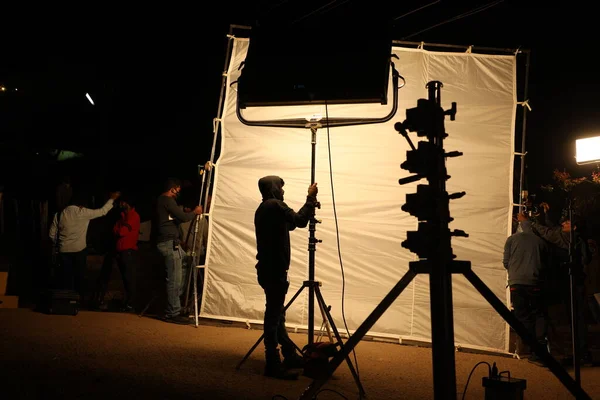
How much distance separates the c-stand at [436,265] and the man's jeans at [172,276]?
466 centimetres

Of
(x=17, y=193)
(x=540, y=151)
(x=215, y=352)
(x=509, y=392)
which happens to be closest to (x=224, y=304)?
(x=215, y=352)

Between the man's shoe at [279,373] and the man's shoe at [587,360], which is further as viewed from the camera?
the man's shoe at [587,360]

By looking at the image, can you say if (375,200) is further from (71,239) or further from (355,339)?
(71,239)

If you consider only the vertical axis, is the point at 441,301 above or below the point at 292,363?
above

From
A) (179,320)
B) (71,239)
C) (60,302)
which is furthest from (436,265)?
(71,239)

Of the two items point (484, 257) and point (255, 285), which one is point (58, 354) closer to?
point (255, 285)

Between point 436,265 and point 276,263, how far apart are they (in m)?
2.08

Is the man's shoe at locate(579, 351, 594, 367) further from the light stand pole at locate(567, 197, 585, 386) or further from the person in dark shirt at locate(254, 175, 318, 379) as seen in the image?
the person in dark shirt at locate(254, 175, 318, 379)

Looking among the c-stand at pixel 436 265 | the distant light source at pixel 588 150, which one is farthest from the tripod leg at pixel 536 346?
the distant light source at pixel 588 150

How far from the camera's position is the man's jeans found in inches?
293

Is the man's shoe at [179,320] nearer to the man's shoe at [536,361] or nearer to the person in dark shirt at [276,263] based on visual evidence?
the person in dark shirt at [276,263]

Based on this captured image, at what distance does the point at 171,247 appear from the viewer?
7.54 m

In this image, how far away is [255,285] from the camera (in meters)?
7.09

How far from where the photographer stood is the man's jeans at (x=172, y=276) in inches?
293
